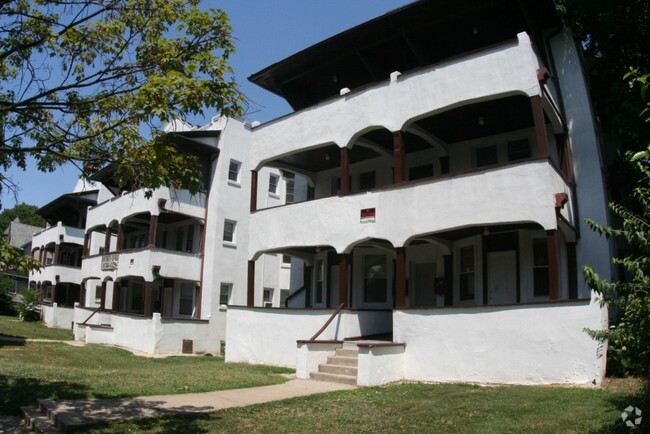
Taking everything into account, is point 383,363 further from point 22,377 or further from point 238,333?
point 22,377

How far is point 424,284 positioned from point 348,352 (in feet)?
16.8

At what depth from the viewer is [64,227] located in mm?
40781

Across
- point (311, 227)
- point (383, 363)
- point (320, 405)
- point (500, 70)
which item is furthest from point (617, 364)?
point (311, 227)

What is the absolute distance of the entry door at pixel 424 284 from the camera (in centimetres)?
1877

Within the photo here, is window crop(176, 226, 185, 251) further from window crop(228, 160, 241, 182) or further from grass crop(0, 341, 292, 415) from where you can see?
grass crop(0, 341, 292, 415)

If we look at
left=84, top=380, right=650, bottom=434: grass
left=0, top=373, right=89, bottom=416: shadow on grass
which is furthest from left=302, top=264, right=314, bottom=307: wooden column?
left=0, top=373, right=89, bottom=416: shadow on grass

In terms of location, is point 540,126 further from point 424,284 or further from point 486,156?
point 424,284

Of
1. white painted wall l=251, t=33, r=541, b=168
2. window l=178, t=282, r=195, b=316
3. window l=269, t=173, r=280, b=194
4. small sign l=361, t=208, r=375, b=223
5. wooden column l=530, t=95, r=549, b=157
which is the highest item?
window l=269, t=173, r=280, b=194

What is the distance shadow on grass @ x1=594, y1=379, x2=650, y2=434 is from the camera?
6715mm

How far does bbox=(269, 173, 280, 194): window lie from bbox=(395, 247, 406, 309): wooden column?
1705 cm

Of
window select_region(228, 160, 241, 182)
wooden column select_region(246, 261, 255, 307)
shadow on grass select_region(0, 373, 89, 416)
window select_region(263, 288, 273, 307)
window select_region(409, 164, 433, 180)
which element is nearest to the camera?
shadow on grass select_region(0, 373, 89, 416)

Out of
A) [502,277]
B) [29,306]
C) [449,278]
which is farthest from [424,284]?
[29,306]

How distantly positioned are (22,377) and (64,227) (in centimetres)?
3090

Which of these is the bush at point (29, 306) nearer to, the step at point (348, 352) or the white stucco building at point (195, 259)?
the white stucco building at point (195, 259)
